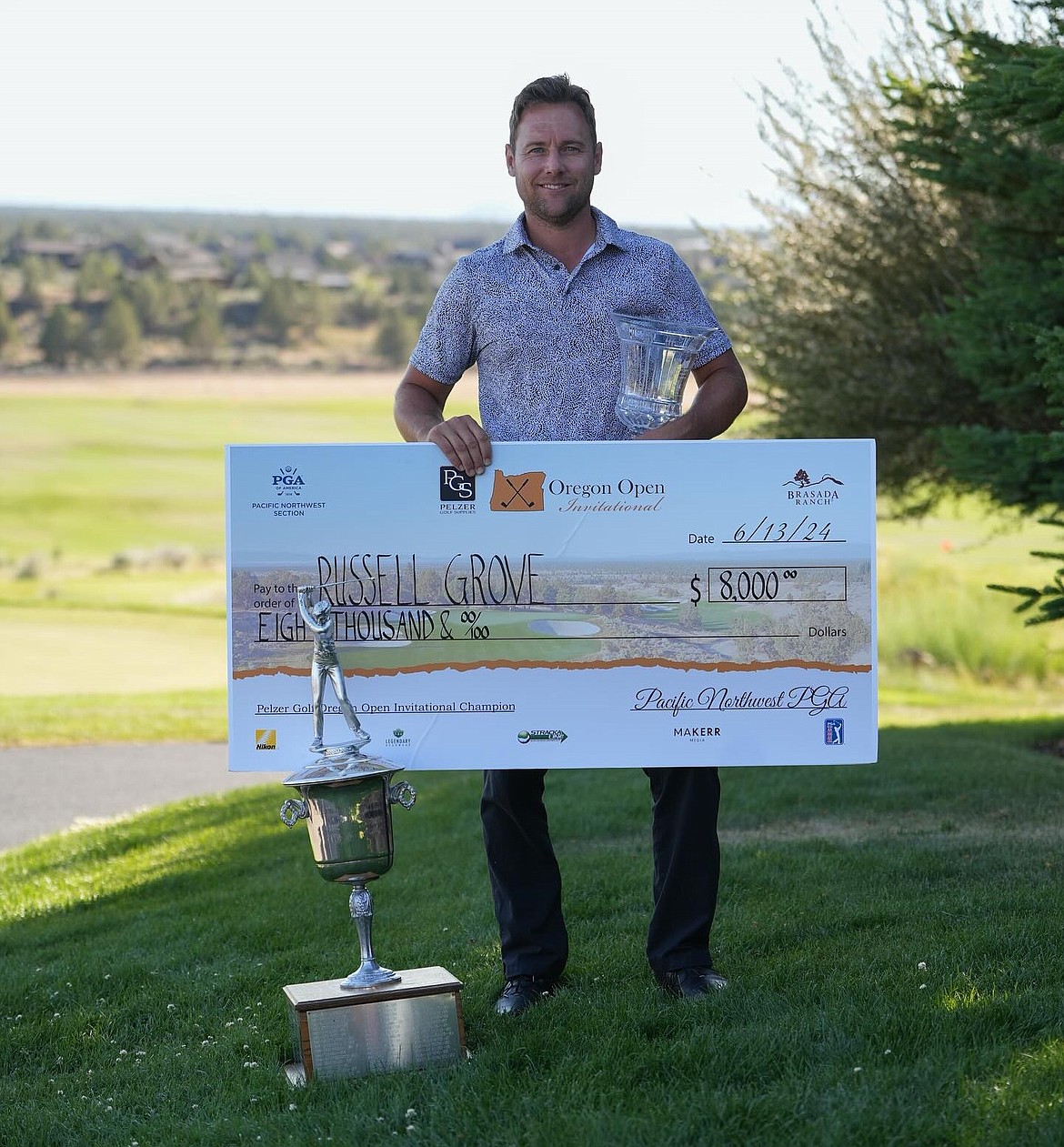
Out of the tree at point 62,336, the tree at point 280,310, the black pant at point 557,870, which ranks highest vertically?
the tree at point 280,310

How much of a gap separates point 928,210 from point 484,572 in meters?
7.45

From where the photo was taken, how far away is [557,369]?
3986mm

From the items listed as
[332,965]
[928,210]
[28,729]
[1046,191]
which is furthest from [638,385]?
[28,729]

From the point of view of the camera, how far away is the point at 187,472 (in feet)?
146

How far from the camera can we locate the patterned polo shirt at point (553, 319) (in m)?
3.99

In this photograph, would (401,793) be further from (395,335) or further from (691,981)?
(395,335)

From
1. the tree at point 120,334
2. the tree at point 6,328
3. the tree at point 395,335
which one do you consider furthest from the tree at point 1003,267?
the tree at point 6,328

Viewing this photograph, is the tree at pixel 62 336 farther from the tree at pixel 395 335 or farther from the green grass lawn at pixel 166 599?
the tree at pixel 395 335

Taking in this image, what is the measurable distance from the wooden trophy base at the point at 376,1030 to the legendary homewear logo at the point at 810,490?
144cm

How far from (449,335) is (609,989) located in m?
1.78

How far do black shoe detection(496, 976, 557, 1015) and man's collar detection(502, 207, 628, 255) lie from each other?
6.29 ft

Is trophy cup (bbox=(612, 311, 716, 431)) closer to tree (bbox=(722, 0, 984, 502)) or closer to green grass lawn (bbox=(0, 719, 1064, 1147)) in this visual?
green grass lawn (bbox=(0, 719, 1064, 1147))

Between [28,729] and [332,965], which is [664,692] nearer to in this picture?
[332,965]
